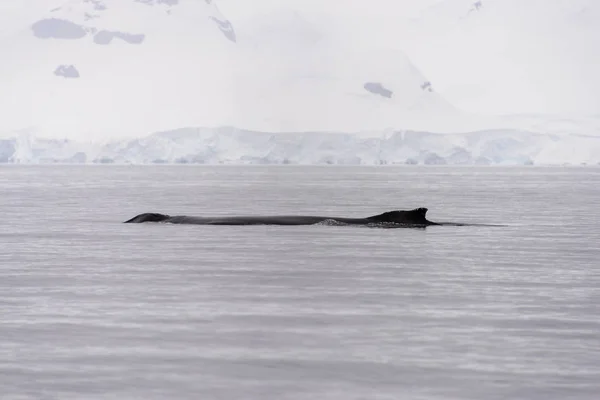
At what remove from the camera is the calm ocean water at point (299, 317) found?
11570 millimetres

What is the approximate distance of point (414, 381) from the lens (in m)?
11.6

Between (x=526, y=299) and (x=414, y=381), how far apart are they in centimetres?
677

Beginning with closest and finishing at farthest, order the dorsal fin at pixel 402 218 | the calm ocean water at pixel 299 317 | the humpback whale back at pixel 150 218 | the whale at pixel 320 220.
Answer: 1. the calm ocean water at pixel 299 317
2. the dorsal fin at pixel 402 218
3. the whale at pixel 320 220
4. the humpback whale back at pixel 150 218

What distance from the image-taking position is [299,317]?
15.9 m

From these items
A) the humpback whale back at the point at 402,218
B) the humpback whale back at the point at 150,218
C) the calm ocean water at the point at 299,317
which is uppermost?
the humpback whale back at the point at 402,218

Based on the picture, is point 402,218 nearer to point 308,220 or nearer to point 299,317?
point 308,220

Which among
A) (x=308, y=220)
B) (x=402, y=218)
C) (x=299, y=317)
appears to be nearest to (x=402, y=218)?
(x=402, y=218)

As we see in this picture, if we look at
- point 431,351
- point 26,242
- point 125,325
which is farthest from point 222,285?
point 26,242

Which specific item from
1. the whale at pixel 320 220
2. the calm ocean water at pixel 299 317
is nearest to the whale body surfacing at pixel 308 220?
the whale at pixel 320 220

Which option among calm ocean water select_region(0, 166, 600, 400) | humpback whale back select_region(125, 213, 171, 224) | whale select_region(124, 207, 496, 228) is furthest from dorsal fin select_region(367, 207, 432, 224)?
humpback whale back select_region(125, 213, 171, 224)

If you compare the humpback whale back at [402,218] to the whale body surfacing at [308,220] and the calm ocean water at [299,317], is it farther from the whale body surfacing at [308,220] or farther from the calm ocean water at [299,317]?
the calm ocean water at [299,317]

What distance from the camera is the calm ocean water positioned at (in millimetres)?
11570

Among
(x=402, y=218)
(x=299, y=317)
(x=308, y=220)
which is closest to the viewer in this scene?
(x=299, y=317)

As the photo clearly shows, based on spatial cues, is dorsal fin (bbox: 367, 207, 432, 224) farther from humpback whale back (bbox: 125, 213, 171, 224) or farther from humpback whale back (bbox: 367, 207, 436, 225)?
humpback whale back (bbox: 125, 213, 171, 224)
